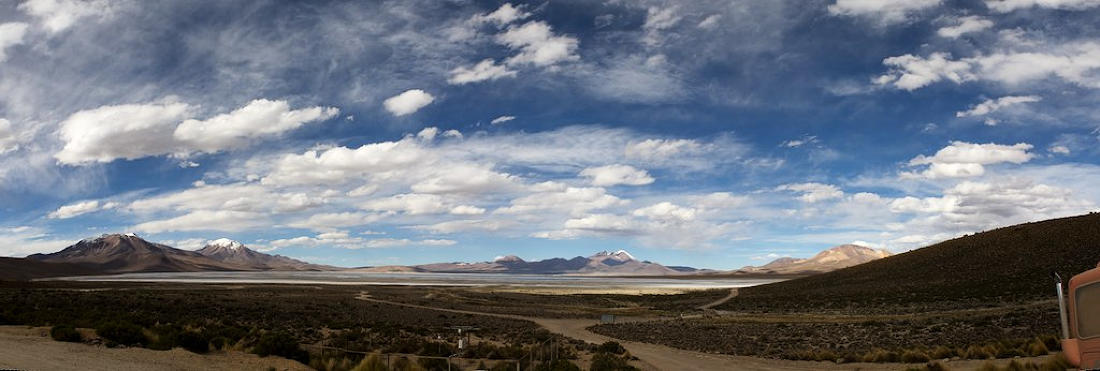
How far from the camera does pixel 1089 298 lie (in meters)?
11.0

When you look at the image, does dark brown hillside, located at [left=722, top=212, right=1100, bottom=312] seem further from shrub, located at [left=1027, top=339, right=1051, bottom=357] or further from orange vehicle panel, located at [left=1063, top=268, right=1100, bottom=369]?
orange vehicle panel, located at [left=1063, top=268, right=1100, bottom=369]

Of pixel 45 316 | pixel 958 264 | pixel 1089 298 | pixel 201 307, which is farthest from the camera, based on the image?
pixel 958 264

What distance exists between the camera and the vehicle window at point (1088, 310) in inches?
428

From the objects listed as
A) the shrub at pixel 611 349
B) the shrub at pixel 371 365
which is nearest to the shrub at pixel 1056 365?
the shrub at pixel 611 349

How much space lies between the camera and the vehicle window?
10.9 m

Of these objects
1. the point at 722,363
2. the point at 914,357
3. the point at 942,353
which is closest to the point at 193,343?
the point at 722,363

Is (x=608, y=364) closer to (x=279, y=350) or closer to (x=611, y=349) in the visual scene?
(x=611, y=349)

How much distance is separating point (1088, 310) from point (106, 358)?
2781 centimetres

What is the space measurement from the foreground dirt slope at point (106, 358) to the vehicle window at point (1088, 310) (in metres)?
22.7

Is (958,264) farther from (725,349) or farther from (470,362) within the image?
(470,362)

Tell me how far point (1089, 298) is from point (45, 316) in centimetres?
4162

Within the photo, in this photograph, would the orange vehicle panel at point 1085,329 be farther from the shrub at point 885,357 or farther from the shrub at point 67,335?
the shrub at point 67,335

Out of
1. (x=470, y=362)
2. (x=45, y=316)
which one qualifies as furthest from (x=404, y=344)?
(x=45, y=316)

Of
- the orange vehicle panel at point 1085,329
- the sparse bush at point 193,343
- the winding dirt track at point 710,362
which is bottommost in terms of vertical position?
the winding dirt track at point 710,362
